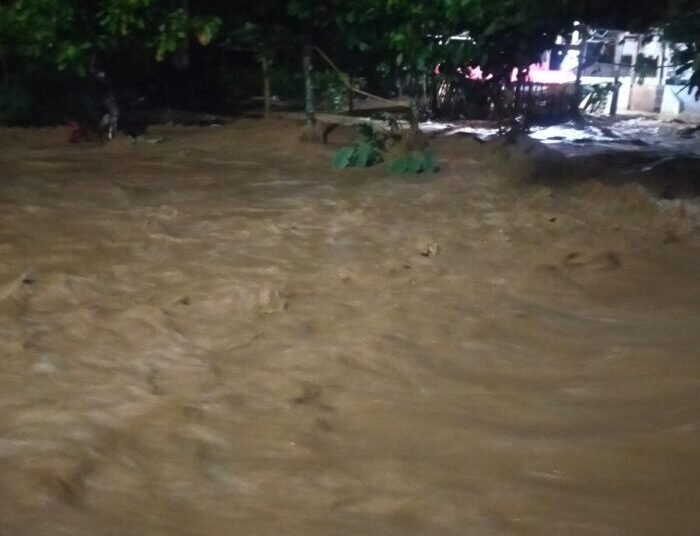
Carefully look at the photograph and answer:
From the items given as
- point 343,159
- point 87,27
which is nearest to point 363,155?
point 343,159

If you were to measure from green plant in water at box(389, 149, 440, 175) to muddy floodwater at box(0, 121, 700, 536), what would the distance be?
1880mm

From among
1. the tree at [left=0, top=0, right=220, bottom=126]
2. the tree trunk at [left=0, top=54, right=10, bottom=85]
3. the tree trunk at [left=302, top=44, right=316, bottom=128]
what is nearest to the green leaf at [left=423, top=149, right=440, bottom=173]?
the tree trunk at [left=302, top=44, right=316, bottom=128]

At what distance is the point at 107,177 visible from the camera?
10.3m

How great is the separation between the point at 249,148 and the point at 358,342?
8386mm

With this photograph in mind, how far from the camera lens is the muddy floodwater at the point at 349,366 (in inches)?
128

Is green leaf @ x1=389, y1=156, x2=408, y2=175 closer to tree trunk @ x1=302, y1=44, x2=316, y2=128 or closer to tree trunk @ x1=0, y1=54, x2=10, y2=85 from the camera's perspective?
tree trunk @ x1=302, y1=44, x2=316, y2=128

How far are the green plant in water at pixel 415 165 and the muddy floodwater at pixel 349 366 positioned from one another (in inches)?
74.0

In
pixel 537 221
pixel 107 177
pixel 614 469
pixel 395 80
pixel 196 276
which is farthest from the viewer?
pixel 395 80

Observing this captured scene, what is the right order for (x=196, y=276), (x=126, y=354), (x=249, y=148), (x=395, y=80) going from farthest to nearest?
(x=395, y=80)
(x=249, y=148)
(x=196, y=276)
(x=126, y=354)

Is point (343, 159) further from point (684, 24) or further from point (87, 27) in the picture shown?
point (684, 24)

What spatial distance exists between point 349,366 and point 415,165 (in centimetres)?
652

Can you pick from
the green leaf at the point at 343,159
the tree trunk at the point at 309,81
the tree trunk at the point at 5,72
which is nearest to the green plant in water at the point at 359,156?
the green leaf at the point at 343,159

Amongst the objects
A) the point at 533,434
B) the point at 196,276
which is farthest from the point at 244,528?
the point at 196,276

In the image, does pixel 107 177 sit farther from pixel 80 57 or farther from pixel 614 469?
pixel 614 469
